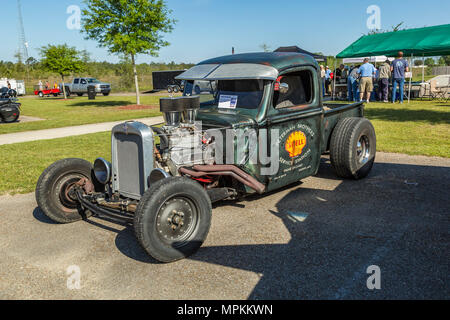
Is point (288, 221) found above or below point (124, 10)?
below

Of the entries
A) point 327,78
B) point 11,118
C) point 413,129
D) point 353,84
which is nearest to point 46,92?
point 11,118

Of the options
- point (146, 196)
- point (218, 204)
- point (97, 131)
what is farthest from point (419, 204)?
point (97, 131)

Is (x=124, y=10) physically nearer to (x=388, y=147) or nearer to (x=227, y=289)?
(x=388, y=147)

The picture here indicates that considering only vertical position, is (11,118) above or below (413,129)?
above

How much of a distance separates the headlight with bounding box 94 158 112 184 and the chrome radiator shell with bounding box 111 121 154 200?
0.56 feet

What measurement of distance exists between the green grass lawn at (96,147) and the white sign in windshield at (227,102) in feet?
11.6

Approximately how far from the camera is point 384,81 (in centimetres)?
1762

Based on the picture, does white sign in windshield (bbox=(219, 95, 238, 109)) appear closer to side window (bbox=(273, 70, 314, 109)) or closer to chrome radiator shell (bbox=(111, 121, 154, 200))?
side window (bbox=(273, 70, 314, 109))

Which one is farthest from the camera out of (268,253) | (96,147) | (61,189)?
(96,147)

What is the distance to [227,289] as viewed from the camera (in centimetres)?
309

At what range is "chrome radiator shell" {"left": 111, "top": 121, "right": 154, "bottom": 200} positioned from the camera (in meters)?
3.92

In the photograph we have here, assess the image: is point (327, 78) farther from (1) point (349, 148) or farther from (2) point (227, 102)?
(2) point (227, 102)

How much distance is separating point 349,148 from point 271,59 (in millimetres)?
1915

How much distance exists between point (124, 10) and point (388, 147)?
1538 centimetres
